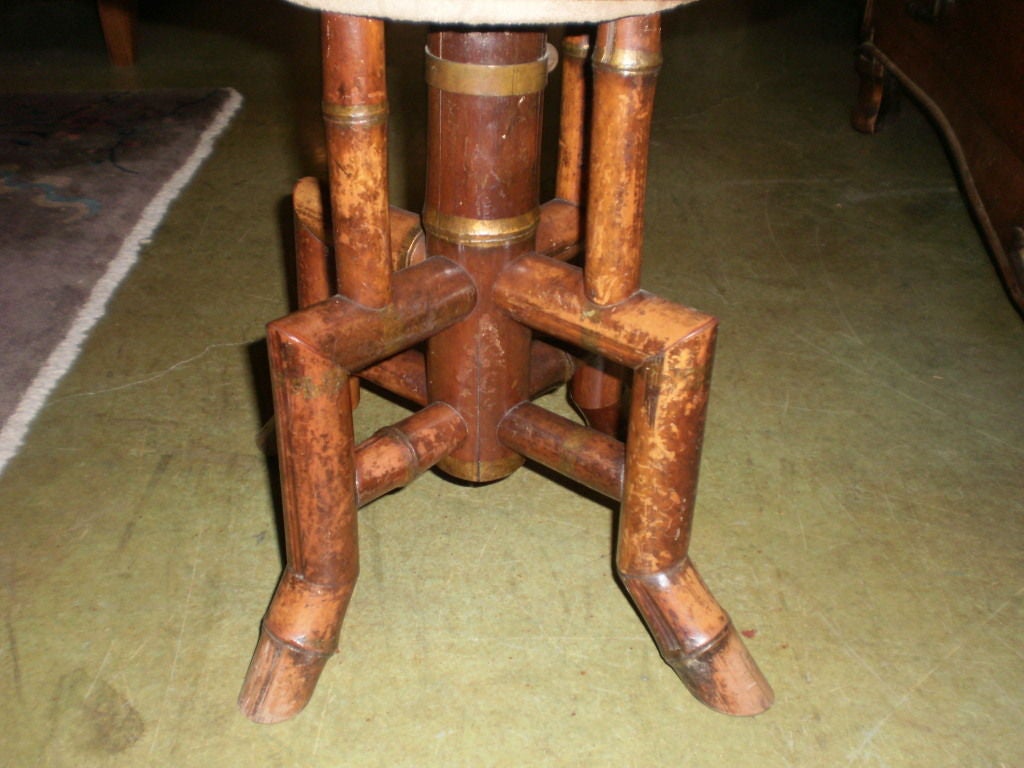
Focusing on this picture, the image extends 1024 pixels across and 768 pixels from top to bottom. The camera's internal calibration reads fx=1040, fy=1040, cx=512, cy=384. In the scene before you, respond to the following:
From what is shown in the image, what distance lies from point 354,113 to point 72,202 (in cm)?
120

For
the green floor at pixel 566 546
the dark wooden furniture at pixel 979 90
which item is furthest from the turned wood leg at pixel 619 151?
the dark wooden furniture at pixel 979 90

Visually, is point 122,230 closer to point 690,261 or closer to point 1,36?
point 690,261

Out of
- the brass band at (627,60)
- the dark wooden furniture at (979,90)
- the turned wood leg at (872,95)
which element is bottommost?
the turned wood leg at (872,95)

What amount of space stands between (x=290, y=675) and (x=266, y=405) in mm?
469

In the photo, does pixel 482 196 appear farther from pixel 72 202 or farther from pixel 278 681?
pixel 72 202

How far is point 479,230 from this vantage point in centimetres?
87

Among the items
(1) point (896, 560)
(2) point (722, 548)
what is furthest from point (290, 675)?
(1) point (896, 560)

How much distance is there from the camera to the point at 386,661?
95 centimetres

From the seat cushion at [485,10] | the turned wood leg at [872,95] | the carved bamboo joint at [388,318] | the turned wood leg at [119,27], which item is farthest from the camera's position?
the turned wood leg at [119,27]

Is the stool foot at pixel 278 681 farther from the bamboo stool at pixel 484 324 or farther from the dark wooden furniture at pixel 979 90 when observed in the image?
the dark wooden furniture at pixel 979 90

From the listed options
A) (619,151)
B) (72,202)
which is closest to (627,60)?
(619,151)

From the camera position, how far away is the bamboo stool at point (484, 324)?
74 centimetres

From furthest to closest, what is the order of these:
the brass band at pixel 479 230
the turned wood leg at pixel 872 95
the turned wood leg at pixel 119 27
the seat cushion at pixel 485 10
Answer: the turned wood leg at pixel 119 27
the turned wood leg at pixel 872 95
the brass band at pixel 479 230
the seat cushion at pixel 485 10

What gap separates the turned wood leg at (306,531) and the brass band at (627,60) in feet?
0.96
